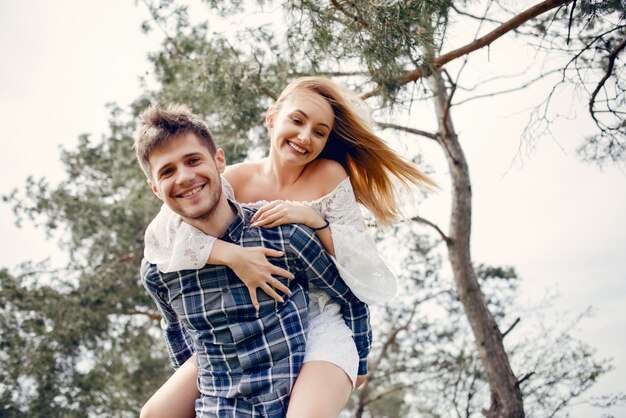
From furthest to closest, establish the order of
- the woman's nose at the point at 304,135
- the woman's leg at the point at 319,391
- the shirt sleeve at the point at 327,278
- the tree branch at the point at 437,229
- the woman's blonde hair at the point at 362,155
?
the tree branch at the point at 437,229
the woman's blonde hair at the point at 362,155
the woman's nose at the point at 304,135
the shirt sleeve at the point at 327,278
the woman's leg at the point at 319,391

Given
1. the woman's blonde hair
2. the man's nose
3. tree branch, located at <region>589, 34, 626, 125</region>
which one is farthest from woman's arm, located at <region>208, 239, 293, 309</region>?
tree branch, located at <region>589, 34, 626, 125</region>

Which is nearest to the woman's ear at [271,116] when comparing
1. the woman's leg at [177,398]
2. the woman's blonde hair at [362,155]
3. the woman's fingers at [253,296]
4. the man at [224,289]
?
the woman's blonde hair at [362,155]

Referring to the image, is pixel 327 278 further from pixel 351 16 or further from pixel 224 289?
pixel 351 16

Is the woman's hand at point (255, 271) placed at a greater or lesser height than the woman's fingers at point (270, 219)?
lesser

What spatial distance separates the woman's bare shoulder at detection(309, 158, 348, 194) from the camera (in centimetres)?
248

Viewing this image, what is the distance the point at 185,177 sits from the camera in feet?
6.56

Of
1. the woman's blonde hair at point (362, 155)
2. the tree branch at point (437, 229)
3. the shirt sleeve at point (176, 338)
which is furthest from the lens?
the tree branch at point (437, 229)

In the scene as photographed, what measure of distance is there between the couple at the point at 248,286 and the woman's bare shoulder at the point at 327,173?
1.9 inches

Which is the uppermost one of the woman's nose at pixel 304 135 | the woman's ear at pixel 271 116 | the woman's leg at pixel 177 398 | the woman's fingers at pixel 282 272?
the woman's ear at pixel 271 116

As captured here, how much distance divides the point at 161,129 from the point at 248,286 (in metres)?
0.64

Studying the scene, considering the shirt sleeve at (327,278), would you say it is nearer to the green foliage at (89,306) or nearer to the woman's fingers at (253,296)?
the woman's fingers at (253,296)

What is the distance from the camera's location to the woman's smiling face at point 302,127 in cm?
250

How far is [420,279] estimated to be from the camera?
28.2 feet

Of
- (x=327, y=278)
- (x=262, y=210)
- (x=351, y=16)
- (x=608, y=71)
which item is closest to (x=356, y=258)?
(x=327, y=278)
